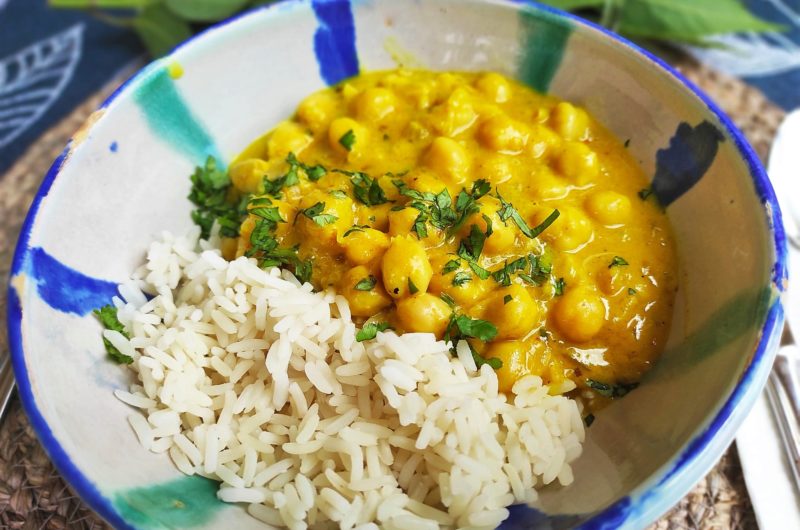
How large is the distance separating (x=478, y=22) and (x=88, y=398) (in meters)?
2.25

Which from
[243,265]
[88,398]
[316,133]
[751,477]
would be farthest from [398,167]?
[751,477]

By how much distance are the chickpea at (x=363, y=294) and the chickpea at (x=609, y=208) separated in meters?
0.90

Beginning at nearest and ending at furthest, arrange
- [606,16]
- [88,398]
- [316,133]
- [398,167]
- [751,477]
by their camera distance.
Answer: [88,398] → [751,477] → [398,167] → [316,133] → [606,16]

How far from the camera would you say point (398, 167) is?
9.39 feet

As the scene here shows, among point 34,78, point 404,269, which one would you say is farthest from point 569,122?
point 34,78

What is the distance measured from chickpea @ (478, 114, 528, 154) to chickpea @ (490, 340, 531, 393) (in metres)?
0.86

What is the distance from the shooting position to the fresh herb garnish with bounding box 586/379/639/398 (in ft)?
8.02

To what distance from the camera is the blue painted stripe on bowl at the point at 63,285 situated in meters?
2.26

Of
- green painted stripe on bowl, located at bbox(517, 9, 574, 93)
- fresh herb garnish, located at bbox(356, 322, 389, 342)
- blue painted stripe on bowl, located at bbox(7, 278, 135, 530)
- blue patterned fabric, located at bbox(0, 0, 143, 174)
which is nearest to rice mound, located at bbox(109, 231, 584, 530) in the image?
fresh herb garnish, located at bbox(356, 322, 389, 342)

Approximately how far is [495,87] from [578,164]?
1.86 feet

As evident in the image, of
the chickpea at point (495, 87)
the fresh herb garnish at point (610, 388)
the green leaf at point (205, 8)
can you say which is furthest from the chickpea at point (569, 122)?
the green leaf at point (205, 8)

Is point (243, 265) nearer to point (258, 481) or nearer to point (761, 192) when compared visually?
point (258, 481)

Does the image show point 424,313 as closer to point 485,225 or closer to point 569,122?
point 485,225

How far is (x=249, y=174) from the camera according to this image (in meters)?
2.94
